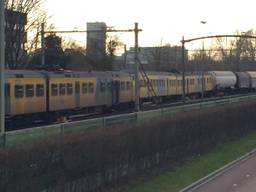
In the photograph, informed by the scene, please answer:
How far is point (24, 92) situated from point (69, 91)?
624 centimetres

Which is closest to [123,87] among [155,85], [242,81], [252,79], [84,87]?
[84,87]

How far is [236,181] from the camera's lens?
20.8m

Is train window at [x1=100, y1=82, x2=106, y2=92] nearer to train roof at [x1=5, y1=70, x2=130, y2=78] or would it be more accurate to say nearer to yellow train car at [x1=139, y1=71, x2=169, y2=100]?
train roof at [x1=5, y1=70, x2=130, y2=78]

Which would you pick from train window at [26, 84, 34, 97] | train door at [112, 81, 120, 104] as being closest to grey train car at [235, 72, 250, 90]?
train door at [112, 81, 120, 104]

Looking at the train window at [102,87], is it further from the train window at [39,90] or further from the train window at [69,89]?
the train window at [39,90]

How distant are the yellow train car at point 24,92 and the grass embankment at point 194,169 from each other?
981 centimetres

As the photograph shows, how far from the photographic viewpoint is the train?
3203 centimetres

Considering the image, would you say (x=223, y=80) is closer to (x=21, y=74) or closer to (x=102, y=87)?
(x=102, y=87)

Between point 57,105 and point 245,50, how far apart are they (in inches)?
4710

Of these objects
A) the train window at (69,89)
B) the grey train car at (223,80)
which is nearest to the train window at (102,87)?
the train window at (69,89)

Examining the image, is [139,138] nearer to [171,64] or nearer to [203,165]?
[203,165]

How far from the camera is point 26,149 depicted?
45.1 ft

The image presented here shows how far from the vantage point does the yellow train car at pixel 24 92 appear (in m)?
30.9

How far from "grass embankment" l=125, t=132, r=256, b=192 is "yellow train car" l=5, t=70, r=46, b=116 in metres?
9.81
